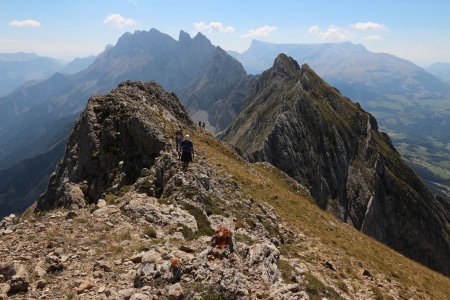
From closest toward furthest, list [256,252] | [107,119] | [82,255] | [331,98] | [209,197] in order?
[82,255], [256,252], [209,197], [107,119], [331,98]

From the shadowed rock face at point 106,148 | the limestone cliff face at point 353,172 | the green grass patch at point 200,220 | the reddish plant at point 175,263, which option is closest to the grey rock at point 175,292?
the reddish plant at point 175,263

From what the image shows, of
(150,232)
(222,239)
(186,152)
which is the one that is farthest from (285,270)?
(186,152)

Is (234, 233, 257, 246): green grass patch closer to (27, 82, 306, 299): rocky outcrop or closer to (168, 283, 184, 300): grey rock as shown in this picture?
(27, 82, 306, 299): rocky outcrop

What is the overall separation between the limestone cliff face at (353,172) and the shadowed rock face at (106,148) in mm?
62947

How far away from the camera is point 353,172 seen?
115 metres

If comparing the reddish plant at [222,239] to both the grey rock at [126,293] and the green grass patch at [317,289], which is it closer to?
the grey rock at [126,293]

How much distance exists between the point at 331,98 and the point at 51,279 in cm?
13206

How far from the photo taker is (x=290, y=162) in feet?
346

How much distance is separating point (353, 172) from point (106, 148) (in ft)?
298

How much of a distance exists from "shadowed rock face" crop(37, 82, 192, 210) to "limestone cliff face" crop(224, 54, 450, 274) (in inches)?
2478

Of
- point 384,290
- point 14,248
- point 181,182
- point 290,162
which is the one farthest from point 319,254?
point 290,162

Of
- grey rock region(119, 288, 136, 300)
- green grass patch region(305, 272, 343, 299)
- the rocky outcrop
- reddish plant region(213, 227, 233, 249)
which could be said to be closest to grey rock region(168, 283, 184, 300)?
the rocky outcrop

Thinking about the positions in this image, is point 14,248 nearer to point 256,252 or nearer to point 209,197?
point 256,252

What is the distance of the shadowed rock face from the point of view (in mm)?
35312
